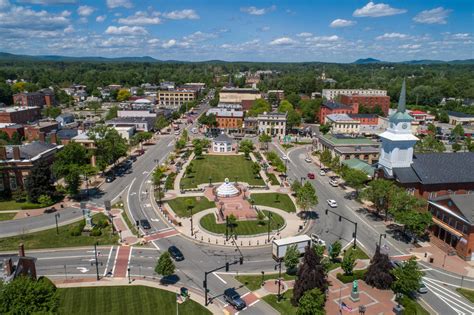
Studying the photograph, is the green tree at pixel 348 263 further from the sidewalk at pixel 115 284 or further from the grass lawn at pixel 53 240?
the grass lawn at pixel 53 240

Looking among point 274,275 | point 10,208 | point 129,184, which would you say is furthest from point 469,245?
point 10,208

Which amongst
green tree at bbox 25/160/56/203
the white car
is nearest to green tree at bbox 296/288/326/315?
the white car

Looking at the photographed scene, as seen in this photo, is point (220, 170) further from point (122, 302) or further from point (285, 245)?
point (122, 302)

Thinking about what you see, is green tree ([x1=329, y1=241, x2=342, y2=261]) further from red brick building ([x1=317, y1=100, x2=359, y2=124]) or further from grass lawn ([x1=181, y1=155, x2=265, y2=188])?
red brick building ([x1=317, y1=100, x2=359, y2=124])

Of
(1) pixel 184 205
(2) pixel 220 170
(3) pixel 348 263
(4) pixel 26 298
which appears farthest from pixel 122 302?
(2) pixel 220 170

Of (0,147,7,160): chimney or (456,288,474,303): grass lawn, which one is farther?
(0,147,7,160): chimney

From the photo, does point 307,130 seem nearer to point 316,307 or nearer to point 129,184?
point 129,184

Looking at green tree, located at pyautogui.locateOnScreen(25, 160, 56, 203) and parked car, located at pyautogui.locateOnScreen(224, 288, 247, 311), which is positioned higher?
green tree, located at pyautogui.locateOnScreen(25, 160, 56, 203)
